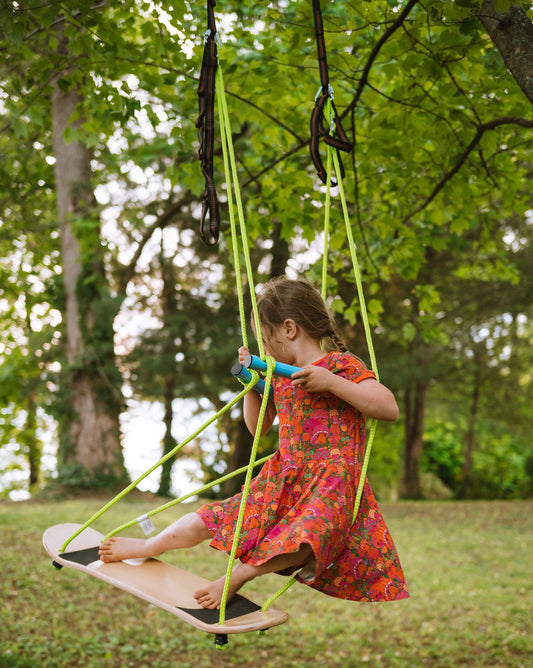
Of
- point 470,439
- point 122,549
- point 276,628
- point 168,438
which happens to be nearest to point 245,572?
point 122,549

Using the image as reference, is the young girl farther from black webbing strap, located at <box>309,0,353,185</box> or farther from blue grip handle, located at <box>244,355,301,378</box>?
black webbing strap, located at <box>309,0,353,185</box>

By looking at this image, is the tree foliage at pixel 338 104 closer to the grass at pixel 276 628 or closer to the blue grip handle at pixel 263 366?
the blue grip handle at pixel 263 366

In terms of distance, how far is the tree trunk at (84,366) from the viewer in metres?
10.5

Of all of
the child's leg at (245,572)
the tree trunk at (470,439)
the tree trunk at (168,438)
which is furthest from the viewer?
the tree trunk at (470,439)

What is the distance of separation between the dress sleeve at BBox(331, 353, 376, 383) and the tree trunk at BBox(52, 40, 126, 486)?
8.69 m

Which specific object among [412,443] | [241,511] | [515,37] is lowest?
[412,443]

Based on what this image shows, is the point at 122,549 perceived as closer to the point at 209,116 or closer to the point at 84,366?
the point at 209,116

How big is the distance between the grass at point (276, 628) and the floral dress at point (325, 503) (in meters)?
2.90

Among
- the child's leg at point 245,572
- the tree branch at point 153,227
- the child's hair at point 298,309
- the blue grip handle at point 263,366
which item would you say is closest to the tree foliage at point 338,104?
the child's hair at point 298,309

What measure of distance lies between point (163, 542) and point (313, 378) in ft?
2.79

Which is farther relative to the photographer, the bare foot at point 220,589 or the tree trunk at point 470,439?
the tree trunk at point 470,439

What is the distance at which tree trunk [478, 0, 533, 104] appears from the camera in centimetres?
221

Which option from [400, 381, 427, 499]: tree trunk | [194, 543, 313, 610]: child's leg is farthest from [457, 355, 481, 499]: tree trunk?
[194, 543, 313, 610]: child's leg

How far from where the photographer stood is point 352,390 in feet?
6.80
